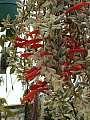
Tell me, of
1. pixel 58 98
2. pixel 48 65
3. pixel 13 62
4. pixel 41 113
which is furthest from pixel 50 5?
pixel 41 113

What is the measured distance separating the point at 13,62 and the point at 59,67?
56 centimetres

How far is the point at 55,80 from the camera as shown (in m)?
0.45

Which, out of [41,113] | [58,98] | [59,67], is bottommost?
[41,113]

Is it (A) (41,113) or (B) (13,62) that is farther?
(A) (41,113)

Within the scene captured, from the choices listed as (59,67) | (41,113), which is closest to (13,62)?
(41,113)

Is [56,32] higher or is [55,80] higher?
[56,32]

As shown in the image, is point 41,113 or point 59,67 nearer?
point 59,67

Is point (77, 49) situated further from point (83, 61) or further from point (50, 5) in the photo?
point (50, 5)

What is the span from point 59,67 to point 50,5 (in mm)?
173

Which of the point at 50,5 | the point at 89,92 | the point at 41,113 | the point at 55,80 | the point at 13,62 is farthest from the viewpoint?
the point at 41,113

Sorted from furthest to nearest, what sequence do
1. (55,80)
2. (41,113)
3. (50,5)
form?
(41,113), (50,5), (55,80)

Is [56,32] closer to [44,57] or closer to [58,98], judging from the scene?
[44,57]

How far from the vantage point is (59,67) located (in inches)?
19.9

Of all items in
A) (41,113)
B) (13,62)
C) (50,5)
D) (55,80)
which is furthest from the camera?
(41,113)
